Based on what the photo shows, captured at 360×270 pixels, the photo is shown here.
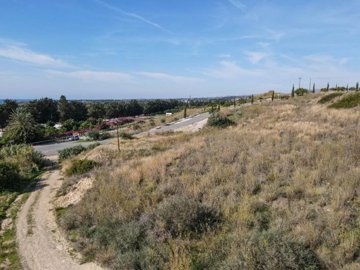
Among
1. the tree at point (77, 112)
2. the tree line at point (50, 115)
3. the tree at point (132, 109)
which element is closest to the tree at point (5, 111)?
the tree line at point (50, 115)

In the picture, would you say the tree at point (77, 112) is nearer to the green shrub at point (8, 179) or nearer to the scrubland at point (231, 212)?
the green shrub at point (8, 179)

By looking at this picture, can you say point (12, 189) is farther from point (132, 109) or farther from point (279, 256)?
point (132, 109)

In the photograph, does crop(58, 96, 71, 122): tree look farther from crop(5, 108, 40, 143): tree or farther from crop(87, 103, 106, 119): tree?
crop(5, 108, 40, 143): tree

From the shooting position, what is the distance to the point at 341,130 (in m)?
15.9

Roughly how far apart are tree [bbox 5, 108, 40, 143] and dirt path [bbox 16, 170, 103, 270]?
89.2 ft

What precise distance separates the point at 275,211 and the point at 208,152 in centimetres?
667

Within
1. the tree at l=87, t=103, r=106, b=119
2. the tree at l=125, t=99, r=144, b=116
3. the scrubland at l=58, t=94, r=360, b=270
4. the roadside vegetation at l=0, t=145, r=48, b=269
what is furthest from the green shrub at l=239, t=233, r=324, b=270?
the tree at l=125, t=99, r=144, b=116

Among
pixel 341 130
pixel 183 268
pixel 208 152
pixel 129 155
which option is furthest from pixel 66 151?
pixel 183 268

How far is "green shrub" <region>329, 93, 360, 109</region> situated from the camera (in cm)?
2711

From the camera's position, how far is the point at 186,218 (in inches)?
306

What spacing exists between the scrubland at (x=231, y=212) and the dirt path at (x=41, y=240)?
1.13 feet

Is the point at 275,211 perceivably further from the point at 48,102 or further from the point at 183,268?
the point at 48,102

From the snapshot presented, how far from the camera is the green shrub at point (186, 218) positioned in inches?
302

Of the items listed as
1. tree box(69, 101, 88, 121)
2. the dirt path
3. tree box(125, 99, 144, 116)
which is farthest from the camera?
tree box(125, 99, 144, 116)
